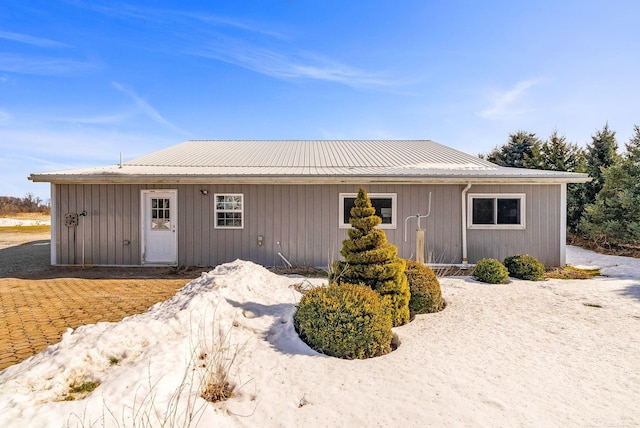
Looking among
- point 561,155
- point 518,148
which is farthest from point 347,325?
point 518,148

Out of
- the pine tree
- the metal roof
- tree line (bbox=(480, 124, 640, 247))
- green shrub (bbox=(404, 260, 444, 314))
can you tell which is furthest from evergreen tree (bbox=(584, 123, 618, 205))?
the pine tree

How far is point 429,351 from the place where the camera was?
350 centimetres

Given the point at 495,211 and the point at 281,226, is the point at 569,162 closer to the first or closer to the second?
the point at 495,211

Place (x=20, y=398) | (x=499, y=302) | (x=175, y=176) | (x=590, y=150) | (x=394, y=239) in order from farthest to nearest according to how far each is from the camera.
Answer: (x=590, y=150), (x=394, y=239), (x=175, y=176), (x=499, y=302), (x=20, y=398)

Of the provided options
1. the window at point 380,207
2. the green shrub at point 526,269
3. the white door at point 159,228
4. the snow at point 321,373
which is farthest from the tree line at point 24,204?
the green shrub at point 526,269

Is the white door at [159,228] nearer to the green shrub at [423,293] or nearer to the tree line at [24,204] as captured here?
the green shrub at [423,293]

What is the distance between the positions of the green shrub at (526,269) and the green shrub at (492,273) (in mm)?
527

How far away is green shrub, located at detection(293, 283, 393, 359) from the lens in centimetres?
337

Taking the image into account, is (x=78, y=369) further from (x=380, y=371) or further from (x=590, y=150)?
(x=590, y=150)

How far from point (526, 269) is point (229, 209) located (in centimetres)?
748

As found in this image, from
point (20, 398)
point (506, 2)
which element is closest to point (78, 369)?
point (20, 398)

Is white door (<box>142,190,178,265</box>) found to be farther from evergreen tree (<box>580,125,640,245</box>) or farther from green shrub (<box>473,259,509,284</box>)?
evergreen tree (<box>580,125,640,245</box>)

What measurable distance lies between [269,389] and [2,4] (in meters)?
10.3

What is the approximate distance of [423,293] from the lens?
482 cm
